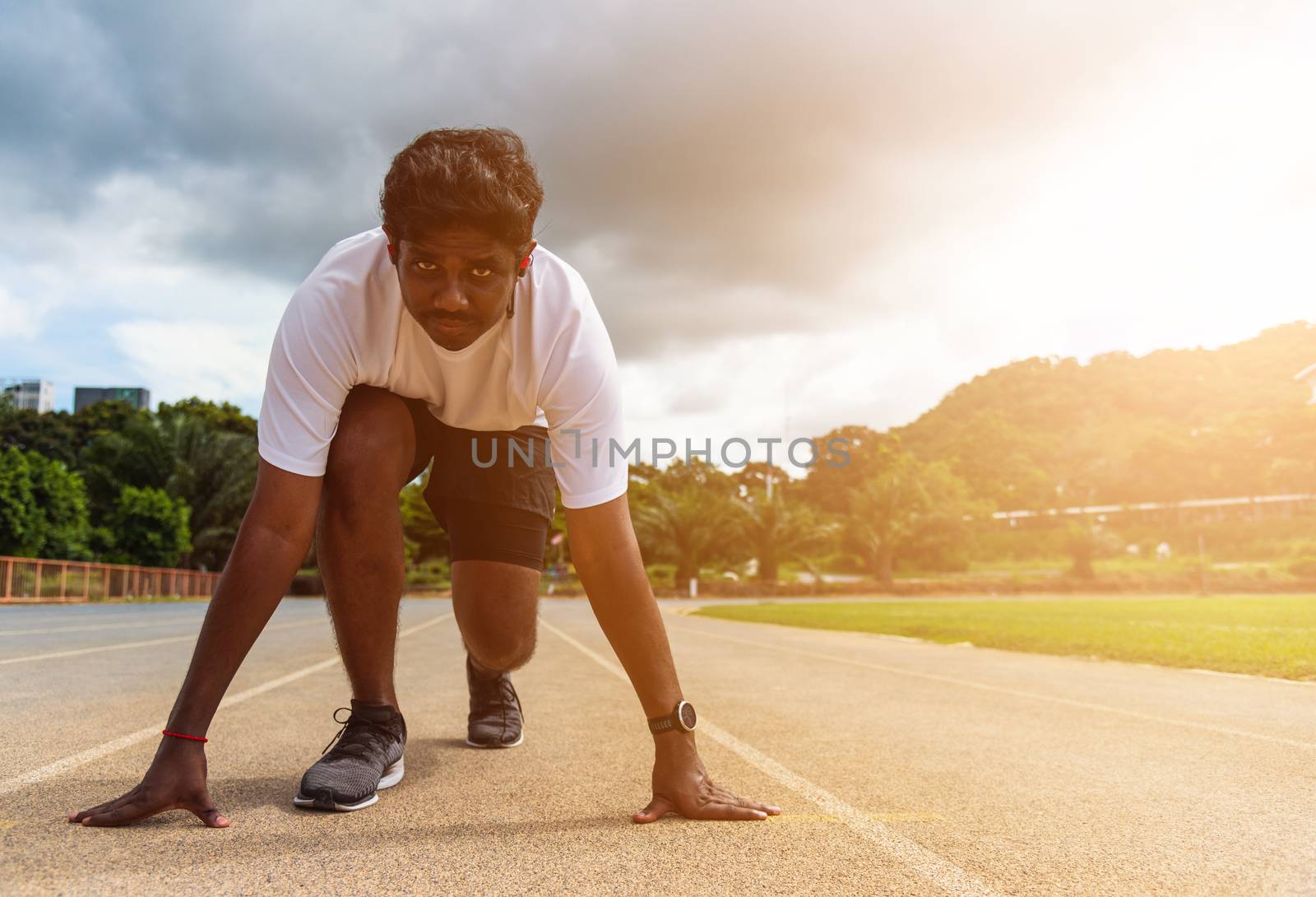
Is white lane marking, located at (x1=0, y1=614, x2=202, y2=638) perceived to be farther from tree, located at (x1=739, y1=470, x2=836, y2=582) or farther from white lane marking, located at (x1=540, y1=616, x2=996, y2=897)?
tree, located at (x1=739, y1=470, x2=836, y2=582)

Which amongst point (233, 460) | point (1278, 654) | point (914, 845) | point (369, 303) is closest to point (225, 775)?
point (369, 303)

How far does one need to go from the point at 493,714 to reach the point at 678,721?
4.62 ft

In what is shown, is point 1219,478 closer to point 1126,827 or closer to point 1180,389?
point 1180,389

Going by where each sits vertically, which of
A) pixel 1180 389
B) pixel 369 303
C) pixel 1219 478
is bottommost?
pixel 369 303

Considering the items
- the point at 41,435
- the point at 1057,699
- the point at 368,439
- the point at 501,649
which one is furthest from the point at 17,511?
the point at 41,435

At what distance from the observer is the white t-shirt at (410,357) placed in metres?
2.45

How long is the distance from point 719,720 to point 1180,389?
114 metres

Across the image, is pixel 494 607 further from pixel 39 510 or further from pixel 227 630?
pixel 39 510

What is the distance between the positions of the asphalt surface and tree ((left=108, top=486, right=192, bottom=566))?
35939mm

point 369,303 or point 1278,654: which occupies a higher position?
point 369,303

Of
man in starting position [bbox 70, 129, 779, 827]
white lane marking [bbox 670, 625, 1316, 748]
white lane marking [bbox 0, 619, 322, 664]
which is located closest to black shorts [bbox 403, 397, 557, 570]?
man in starting position [bbox 70, 129, 779, 827]

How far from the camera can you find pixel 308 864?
1.95 meters

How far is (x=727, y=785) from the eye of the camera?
2943mm

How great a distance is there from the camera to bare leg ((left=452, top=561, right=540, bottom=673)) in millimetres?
3314
